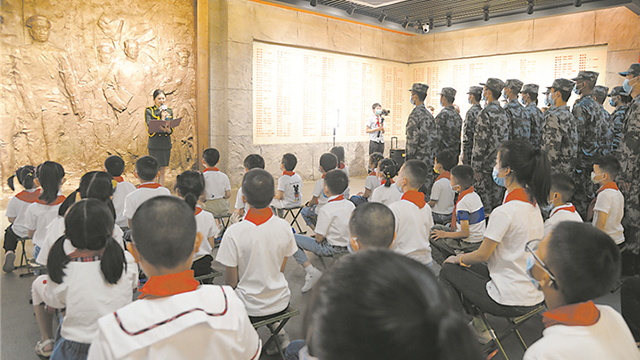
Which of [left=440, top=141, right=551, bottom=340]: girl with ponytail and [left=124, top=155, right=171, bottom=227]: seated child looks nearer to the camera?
[left=440, top=141, right=551, bottom=340]: girl with ponytail

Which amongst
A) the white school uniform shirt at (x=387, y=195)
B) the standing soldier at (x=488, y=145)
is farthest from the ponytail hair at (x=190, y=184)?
the standing soldier at (x=488, y=145)

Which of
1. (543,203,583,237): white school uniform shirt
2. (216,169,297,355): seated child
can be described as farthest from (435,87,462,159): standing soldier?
(216,169,297,355): seated child

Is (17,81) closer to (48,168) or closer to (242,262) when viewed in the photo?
(48,168)

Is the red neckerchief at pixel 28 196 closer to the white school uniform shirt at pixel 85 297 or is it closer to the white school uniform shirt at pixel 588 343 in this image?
the white school uniform shirt at pixel 85 297

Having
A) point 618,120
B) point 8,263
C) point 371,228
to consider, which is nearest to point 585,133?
point 618,120

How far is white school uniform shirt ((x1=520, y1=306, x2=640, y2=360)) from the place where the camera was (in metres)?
1.20

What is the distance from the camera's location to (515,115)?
219 inches

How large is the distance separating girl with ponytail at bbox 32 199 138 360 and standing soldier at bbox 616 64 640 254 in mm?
4473

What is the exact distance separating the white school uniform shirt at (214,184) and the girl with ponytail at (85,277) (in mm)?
2679

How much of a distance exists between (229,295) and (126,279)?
3.28 feet

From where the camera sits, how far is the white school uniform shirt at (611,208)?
3.64m

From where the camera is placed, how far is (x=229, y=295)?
4.12ft

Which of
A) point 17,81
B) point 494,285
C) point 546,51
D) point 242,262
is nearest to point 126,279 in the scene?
point 242,262

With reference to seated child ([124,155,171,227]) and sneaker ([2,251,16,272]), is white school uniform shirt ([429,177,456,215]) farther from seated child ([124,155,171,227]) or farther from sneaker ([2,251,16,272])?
sneaker ([2,251,16,272])
